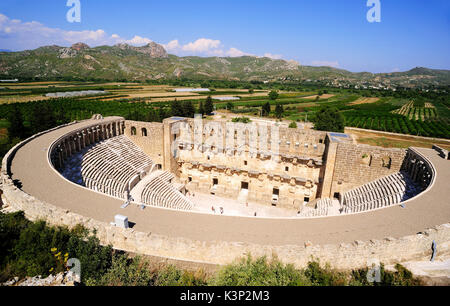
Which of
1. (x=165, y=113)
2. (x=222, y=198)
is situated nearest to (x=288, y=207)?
(x=222, y=198)

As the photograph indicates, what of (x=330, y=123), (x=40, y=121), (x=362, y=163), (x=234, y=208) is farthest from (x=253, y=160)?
(x=40, y=121)

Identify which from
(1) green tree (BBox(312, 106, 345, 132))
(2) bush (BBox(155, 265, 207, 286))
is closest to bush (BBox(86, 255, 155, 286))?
(2) bush (BBox(155, 265, 207, 286))

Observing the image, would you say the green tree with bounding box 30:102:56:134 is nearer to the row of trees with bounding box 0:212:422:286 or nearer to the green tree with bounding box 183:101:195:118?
the green tree with bounding box 183:101:195:118

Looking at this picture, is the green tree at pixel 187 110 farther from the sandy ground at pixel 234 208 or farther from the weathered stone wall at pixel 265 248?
the weathered stone wall at pixel 265 248

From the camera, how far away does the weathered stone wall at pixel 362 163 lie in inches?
738

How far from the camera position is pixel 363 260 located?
9500 mm

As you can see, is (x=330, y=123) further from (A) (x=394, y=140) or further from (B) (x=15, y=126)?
(B) (x=15, y=126)

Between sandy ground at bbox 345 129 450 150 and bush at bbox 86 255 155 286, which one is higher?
sandy ground at bbox 345 129 450 150

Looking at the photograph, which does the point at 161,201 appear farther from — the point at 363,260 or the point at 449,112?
the point at 449,112

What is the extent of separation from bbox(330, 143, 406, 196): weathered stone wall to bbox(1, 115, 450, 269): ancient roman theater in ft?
0.24

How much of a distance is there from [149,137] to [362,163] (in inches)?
735

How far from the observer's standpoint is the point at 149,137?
2408cm

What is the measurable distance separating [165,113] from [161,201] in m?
31.5

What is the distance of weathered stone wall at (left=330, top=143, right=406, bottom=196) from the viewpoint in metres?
18.7
